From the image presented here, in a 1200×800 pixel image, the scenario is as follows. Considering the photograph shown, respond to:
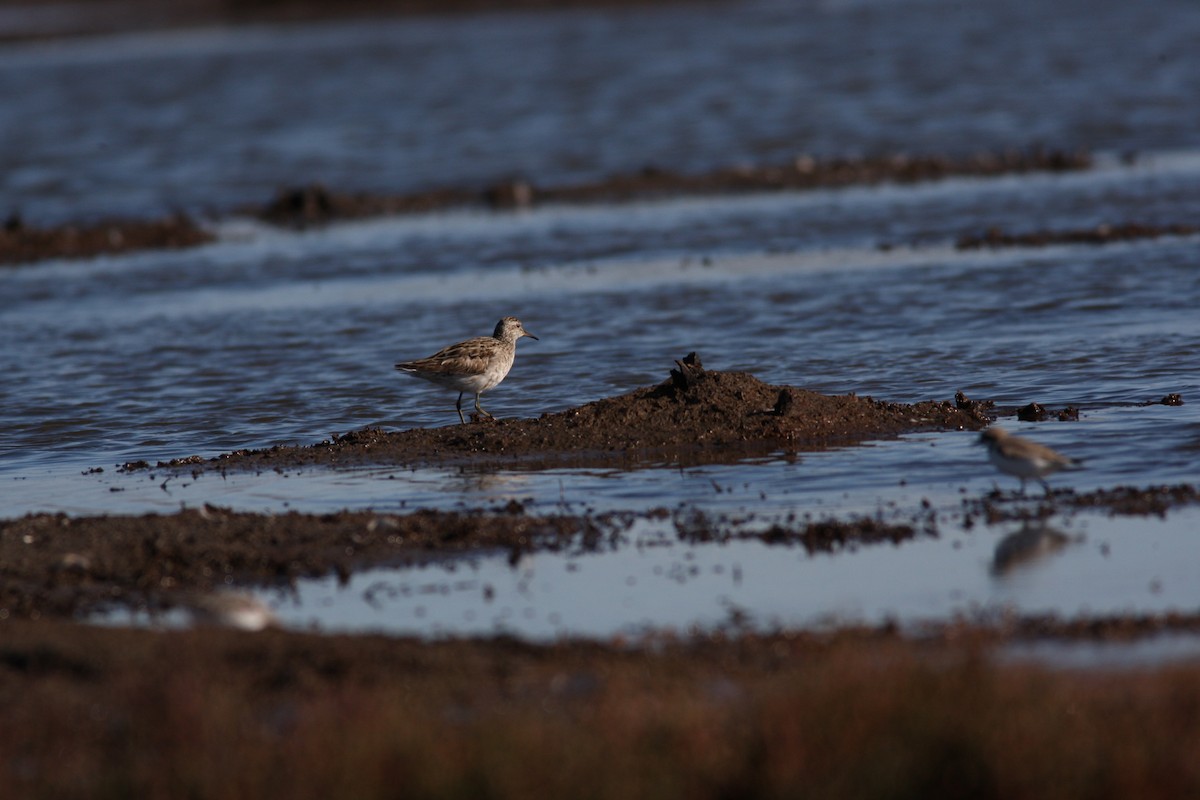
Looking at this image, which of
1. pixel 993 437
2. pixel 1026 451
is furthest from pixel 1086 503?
pixel 993 437

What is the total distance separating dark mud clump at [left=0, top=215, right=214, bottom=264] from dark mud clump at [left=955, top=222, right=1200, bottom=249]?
1347 cm

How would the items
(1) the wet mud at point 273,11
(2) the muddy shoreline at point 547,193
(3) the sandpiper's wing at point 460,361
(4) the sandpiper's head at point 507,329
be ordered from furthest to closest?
1. (1) the wet mud at point 273,11
2. (2) the muddy shoreline at point 547,193
3. (4) the sandpiper's head at point 507,329
4. (3) the sandpiper's wing at point 460,361

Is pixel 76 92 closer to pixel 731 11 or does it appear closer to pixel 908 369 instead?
pixel 731 11

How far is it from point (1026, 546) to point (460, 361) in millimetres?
5973

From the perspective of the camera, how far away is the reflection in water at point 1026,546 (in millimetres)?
9211

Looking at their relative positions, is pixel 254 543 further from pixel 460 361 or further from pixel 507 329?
pixel 507 329

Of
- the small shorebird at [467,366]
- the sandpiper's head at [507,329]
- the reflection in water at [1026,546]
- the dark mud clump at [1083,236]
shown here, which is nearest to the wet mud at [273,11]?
the dark mud clump at [1083,236]

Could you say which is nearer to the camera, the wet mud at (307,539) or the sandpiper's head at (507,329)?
the wet mud at (307,539)

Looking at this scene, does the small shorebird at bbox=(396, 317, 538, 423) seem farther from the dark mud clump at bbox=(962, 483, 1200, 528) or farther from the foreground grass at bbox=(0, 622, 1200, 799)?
the foreground grass at bbox=(0, 622, 1200, 799)

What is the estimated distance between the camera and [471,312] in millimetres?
20422

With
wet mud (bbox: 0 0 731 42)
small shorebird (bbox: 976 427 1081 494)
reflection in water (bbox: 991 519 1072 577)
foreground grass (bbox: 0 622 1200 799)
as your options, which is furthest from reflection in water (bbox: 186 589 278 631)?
wet mud (bbox: 0 0 731 42)

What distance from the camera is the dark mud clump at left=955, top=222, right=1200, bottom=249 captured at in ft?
72.9

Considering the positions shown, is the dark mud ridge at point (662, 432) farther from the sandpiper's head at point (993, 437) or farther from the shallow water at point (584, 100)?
the shallow water at point (584, 100)

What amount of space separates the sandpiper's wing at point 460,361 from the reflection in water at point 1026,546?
18.4 feet
